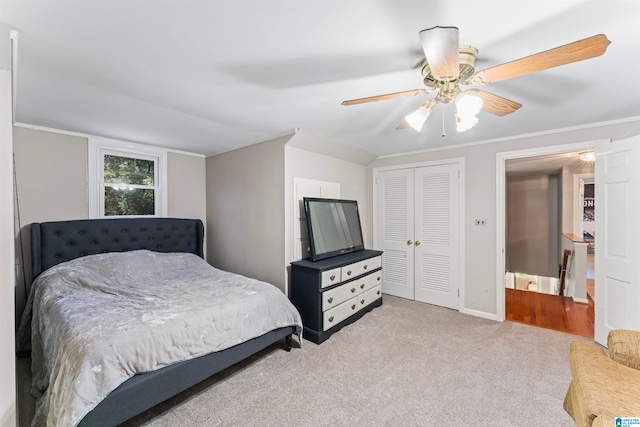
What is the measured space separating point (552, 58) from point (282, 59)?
132 centimetres

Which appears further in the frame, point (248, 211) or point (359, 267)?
point (248, 211)

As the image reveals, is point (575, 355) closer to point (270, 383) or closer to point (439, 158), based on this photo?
point (270, 383)

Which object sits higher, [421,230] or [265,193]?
[265,193]

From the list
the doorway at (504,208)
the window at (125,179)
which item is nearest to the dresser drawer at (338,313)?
the doorway at (504,208)

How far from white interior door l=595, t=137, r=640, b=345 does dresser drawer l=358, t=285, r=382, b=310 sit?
7.47 ft

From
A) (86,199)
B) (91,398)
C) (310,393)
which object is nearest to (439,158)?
(310,393)

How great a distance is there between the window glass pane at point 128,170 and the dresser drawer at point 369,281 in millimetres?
3131

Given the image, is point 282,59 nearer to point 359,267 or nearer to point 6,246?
point 6,246

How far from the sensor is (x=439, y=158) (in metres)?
3.79

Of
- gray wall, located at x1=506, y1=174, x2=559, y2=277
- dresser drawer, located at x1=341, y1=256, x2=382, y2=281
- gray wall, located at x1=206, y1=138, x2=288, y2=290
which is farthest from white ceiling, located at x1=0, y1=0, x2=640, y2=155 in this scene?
gray wall, located at x1=506, y1=174, x2=559, y2=277

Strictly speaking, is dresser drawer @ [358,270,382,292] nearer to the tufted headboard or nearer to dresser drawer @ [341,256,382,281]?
dresser drawer @ [341,256,382,281]

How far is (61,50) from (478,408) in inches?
134

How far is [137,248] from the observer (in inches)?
132

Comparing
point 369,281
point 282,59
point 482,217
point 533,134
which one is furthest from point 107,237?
point 533,134
